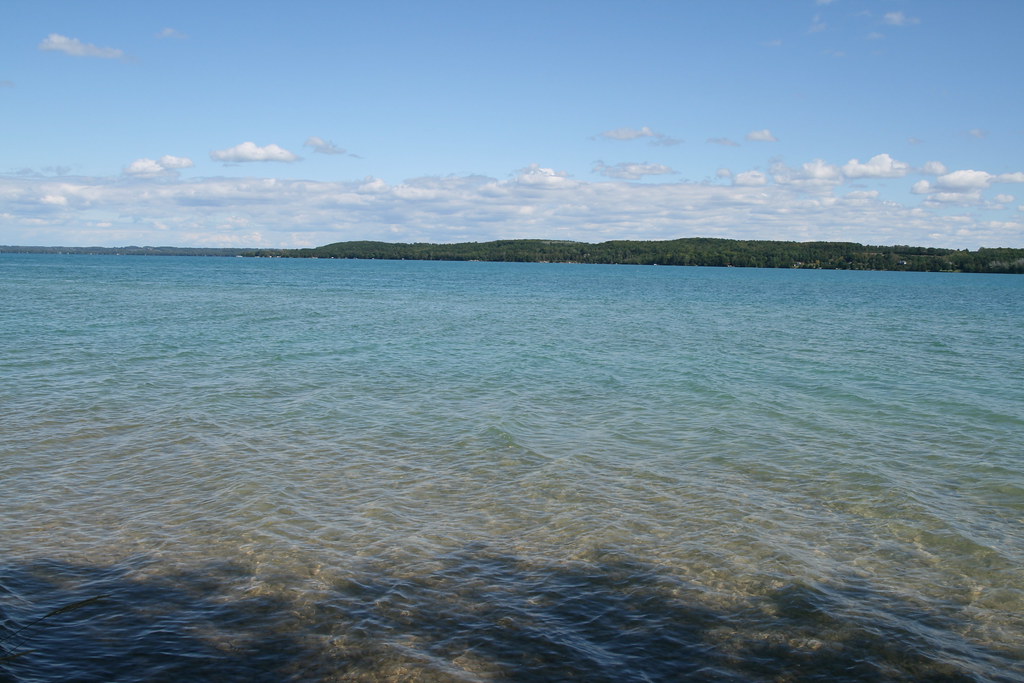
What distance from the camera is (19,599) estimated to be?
6773 millimetres

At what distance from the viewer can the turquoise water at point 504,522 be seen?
6199mm

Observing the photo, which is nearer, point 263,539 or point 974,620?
point 974,620

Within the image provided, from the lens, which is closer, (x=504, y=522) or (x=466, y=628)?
(x=466, y=628)

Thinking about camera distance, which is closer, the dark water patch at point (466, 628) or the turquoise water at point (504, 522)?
the dark water patch at point (466, 628)

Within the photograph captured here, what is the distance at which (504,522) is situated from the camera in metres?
9.27

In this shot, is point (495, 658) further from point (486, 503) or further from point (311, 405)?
point (311, 405)

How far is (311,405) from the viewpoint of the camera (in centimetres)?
1602

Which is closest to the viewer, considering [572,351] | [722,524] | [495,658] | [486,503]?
[495,658]

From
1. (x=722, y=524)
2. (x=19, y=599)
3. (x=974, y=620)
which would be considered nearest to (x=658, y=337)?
(x=722, y=524)

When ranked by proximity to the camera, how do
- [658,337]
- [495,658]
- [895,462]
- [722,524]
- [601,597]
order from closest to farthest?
1. [495,658]
2. [601,597]
3. [722,524]
4. [895,462]
5. [658,337]

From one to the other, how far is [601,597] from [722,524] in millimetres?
2831

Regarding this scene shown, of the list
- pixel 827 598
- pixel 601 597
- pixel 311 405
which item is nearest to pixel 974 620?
pixel 827 598

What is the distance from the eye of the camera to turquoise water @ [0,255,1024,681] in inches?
244

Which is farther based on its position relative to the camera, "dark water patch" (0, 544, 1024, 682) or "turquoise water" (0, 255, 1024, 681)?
"turquoise water" (0, 255, 1024, 681)
